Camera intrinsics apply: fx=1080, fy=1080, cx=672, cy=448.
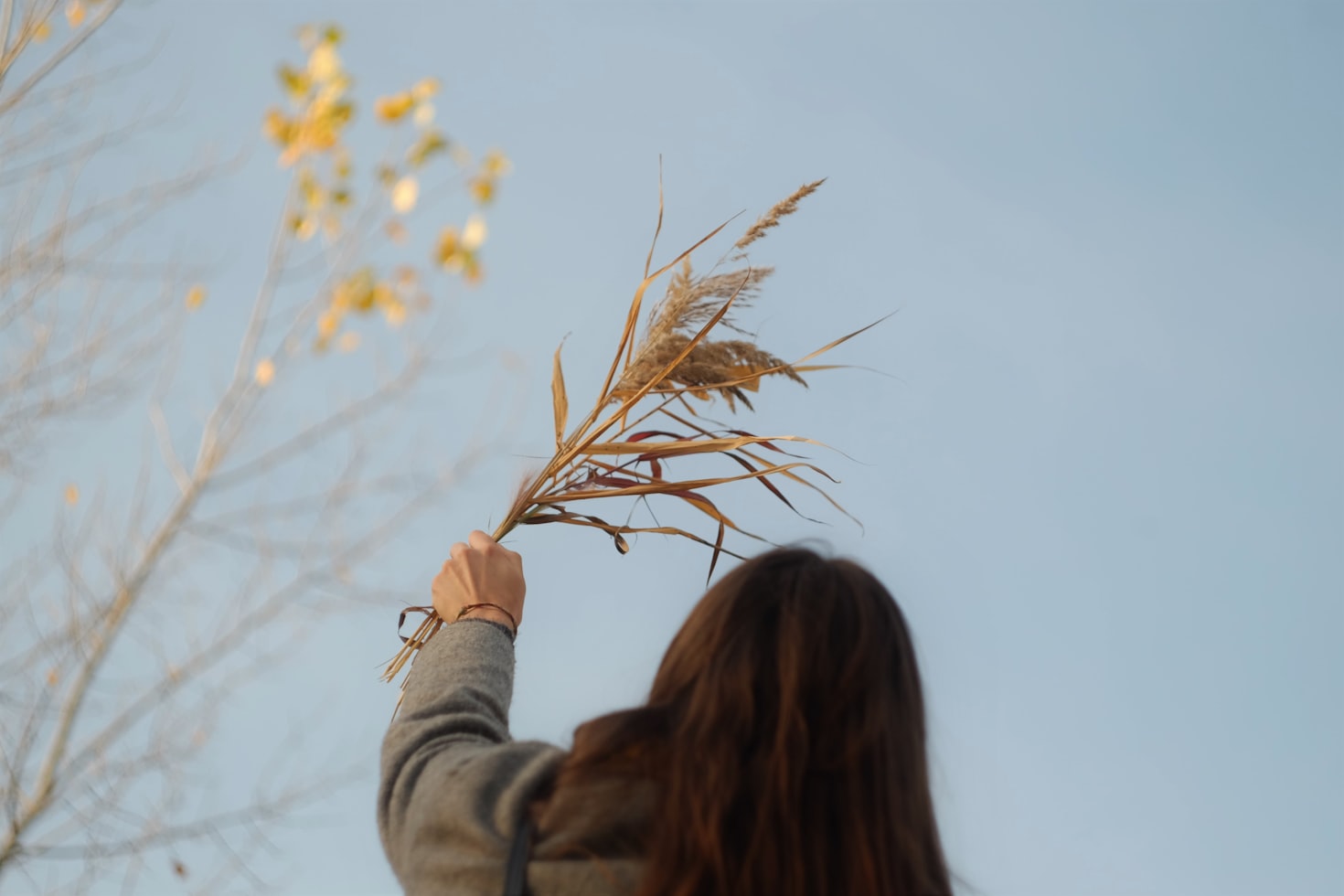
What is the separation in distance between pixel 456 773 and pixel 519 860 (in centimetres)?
14

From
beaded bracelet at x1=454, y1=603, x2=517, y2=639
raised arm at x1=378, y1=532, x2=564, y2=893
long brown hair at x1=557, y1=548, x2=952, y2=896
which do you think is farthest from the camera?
beaded bracelet at x1=454, y1=603, x2=517, y2=639

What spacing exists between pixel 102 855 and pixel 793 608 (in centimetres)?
432

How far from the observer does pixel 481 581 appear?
1.64m

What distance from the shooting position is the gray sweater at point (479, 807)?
3.62 feet

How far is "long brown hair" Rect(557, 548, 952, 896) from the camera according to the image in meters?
1.05

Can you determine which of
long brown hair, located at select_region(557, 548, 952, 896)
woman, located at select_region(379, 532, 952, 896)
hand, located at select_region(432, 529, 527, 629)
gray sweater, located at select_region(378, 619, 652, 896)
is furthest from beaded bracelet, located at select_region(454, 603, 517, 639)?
long brown hair, located at select_region(557, 548, 952, 896)

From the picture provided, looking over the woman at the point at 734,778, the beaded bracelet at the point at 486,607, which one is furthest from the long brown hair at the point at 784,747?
the beaded bracelet at the point at 486,607

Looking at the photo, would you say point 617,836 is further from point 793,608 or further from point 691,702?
point 793,608

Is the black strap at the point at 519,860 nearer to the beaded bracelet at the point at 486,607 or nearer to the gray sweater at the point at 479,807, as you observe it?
the gray sweater at the point at 479,807

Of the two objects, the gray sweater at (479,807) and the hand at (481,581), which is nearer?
the gray sweater at (479,807)

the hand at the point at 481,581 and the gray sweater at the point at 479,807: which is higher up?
the hand at the point at 481,581

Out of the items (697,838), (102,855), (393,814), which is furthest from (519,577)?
(102,855)

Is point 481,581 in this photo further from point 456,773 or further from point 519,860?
point 519,860

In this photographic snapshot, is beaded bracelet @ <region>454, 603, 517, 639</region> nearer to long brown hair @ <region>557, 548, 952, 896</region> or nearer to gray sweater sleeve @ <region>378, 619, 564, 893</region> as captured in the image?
gray sweater sleeve @ <region>378, 619, 564, 893</region>
